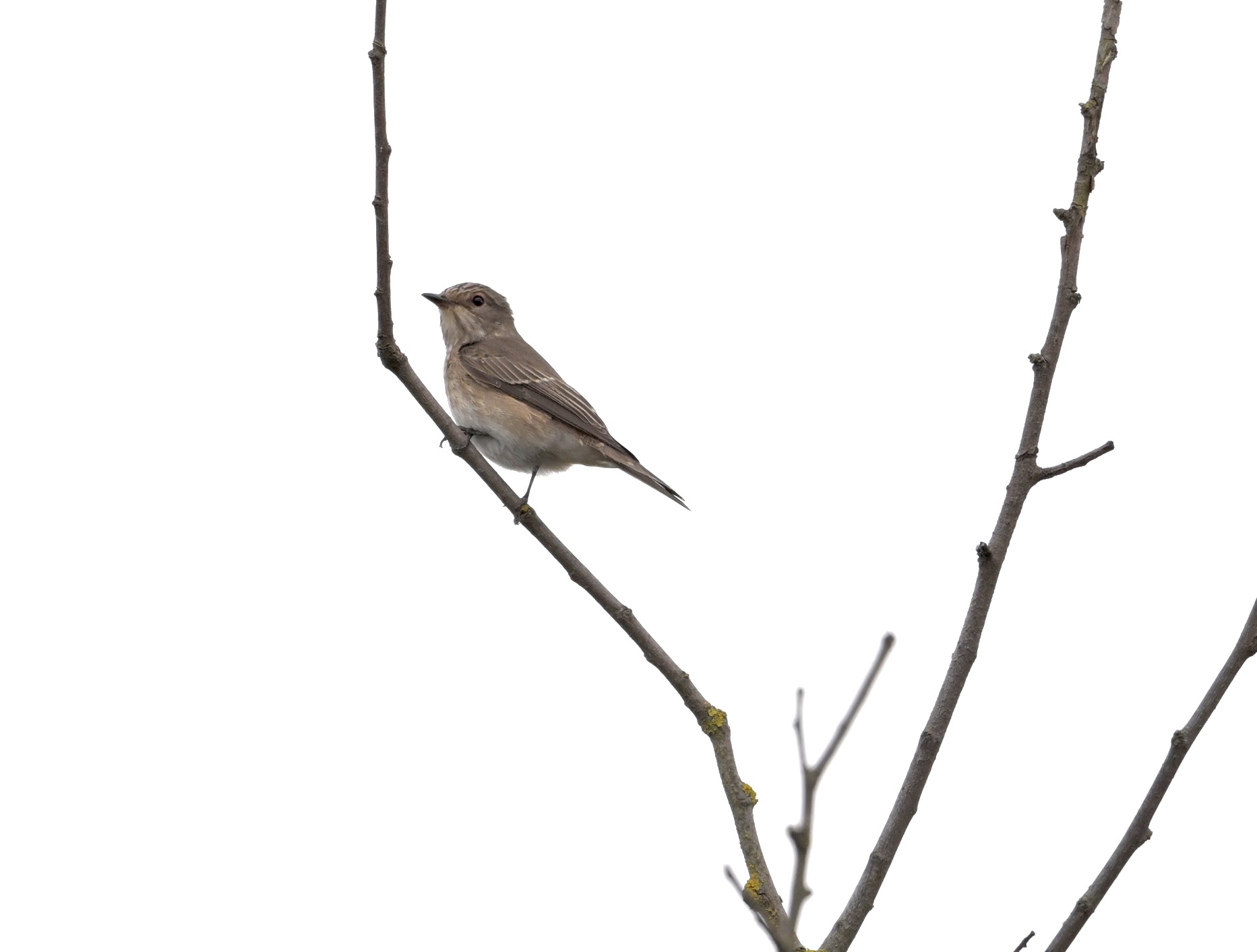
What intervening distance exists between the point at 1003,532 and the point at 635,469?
552cm

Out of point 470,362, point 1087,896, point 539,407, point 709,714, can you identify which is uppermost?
point 470,362

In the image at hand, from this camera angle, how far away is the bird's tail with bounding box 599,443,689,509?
9.48 meters

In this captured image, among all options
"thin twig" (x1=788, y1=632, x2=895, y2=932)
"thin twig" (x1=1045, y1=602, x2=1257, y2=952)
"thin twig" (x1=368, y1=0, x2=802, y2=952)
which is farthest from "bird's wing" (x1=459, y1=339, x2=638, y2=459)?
"thin twig" (x1=788, y1=632, x2=895, y2=932)

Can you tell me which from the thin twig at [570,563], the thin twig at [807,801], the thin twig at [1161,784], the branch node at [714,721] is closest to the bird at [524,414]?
the thin twig at [570,563]

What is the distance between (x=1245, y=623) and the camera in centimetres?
408

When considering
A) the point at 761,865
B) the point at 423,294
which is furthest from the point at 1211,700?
the point at 423,294

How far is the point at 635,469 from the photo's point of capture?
984 cm

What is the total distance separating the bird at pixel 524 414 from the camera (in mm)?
10109

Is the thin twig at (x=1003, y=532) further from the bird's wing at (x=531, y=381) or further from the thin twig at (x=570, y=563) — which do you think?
the bird's wing at (x=531, y=381)

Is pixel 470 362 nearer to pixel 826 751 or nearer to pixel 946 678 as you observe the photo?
pixel 946 678

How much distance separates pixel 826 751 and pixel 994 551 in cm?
164

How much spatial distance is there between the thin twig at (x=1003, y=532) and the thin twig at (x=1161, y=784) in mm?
548

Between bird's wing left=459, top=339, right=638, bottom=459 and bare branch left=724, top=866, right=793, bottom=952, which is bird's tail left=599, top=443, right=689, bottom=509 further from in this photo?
bare branch left=724, top=866, right=793, bottom=952

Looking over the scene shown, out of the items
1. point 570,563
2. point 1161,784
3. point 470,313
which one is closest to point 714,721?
point 570,563
